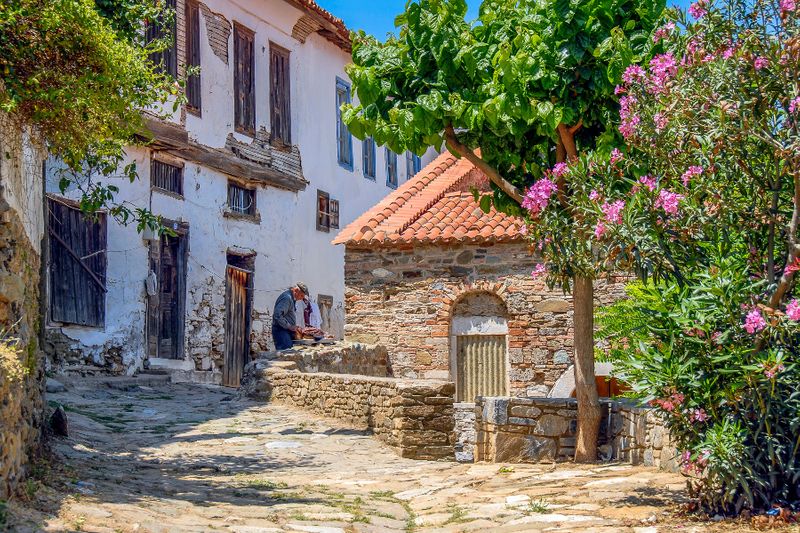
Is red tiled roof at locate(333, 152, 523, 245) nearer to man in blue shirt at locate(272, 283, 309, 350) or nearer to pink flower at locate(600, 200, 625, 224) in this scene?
man in blue shirt at locate(272, 283, 309, 350)

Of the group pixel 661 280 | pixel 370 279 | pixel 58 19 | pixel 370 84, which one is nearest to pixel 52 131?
pixel 58 19

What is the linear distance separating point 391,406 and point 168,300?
7.60 meters

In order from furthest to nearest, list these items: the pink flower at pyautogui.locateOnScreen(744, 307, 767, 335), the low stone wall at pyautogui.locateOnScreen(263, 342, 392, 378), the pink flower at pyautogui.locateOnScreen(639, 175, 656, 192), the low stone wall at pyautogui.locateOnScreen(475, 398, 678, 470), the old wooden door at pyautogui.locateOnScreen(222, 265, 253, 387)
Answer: the old wooden door at pyautogui.locateOnScreen(222, 265, 253, 387) → the low stone wall at pyautogui.locateOnScreen(263, 342, 392, 378) → the low stone wall at pyautogui.locateOnScreen(475, 398, 678, 470) → the pink flower at pyautogui.locateOnScreen(639, 175, 656, 192) → the pink flower at pyautogui.locateOnScreen(744, 307, 767, 335)

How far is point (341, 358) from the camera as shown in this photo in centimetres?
1588

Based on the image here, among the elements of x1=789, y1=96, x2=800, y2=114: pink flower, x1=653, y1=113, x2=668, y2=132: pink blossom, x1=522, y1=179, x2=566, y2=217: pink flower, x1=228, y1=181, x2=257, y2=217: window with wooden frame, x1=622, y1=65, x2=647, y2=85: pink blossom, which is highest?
x1=228, y1=181, x2=257, y2=217: window with wooden frame

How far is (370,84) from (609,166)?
→ 3087mm

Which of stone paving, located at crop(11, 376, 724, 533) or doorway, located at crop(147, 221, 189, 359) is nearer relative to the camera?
stone paving, located at crop(11, 376, 724, 533)

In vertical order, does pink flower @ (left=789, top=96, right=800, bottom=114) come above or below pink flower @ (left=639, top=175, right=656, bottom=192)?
above

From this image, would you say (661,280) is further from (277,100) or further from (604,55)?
(277,100)

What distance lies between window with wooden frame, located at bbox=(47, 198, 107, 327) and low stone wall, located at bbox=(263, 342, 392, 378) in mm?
2824

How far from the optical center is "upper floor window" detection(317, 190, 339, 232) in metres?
23.3

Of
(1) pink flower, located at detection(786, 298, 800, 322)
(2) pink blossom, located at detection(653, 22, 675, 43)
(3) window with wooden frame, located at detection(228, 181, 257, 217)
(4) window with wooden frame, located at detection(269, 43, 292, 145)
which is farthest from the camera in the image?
(4) window with wooden frame, located at detection(269, 43, 292, 145)

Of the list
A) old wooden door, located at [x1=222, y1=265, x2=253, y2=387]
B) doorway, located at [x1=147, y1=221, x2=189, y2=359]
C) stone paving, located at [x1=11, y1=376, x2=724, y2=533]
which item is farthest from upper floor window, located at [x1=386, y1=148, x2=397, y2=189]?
stone paving, located at [x1=11, y1=376, x2=724, y2=533]

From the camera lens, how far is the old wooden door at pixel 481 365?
16.6 metres
